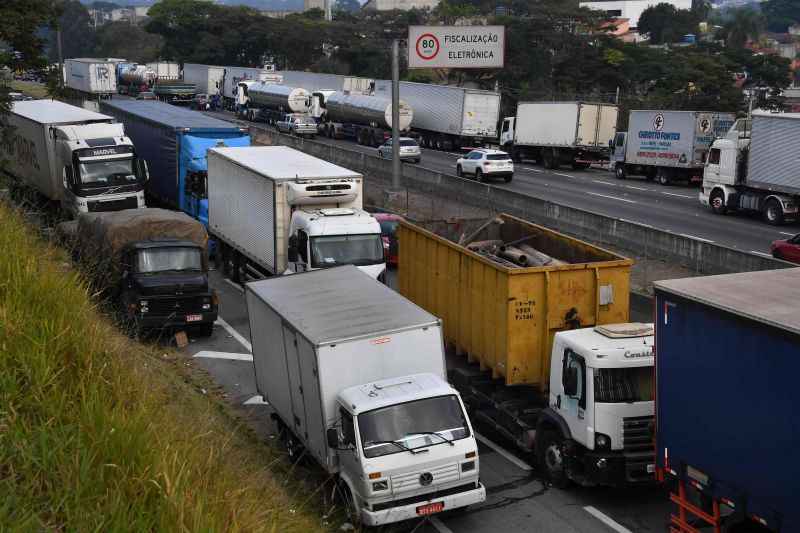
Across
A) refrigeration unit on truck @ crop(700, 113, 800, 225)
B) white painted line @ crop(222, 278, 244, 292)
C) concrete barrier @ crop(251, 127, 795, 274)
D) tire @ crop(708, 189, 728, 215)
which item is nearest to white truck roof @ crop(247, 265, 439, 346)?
concrete barrier @ crop(251, 127, 795, 274)

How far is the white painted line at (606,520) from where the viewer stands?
37.8 ft

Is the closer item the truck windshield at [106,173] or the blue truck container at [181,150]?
the truck windshield at [106,173]

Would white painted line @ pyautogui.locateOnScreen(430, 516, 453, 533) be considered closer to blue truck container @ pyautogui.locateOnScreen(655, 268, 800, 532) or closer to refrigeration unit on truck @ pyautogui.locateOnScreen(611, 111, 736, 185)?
blue truck container @ pyautogui.locateOnScreen(655, 268, 800, 532)

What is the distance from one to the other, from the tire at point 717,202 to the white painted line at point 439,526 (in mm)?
28602

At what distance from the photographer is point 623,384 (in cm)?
1197

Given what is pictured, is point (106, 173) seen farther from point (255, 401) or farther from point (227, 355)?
point (255, 401)

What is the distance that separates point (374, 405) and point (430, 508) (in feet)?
4.32

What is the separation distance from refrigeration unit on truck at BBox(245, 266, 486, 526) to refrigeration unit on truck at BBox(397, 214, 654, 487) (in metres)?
1.65

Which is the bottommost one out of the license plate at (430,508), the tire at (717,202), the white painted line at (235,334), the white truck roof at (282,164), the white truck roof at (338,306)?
the white painted line at (235,334)

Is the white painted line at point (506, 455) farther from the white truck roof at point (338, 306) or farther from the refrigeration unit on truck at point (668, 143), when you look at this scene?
the refrigeration unit on truck at point (668, 143)

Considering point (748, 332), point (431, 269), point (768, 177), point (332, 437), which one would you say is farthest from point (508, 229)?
point (768, 177)

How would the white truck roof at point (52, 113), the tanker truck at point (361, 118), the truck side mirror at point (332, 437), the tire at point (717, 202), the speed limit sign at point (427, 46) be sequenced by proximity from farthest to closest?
1. the tanker truck at point (361, 118)
2. the speed limit sign at point (427, 46)
3. the tire at point (717, 202)
4. the white truck roof at point (52, 113)
5. the truck side mirror at point (332, 437)

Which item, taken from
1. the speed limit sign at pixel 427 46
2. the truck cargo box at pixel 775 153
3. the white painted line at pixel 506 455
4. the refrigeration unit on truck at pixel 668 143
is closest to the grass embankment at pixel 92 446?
the white painted line at pixel 506 455

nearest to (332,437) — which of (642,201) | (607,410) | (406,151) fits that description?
(607,410)
